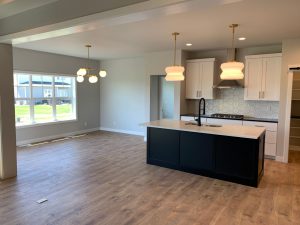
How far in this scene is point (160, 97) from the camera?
774 cm

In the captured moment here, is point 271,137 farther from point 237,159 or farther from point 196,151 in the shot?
point 196,151

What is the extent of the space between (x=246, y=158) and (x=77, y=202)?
107 inches

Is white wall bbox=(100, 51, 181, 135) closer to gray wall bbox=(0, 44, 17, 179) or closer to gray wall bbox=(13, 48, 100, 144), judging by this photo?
gray wall bbox=(13, 48, 100, 144)

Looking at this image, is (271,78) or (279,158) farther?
(271,78)

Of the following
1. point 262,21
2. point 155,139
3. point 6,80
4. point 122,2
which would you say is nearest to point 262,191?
point 155,139

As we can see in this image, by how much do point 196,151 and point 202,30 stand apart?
2296 mm

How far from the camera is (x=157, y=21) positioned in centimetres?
385

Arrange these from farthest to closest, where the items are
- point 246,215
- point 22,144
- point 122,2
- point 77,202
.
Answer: point 22,144 < point 77,202 < point 246,215 < point 122,2

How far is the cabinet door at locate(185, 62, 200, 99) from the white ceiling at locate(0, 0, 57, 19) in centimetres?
435

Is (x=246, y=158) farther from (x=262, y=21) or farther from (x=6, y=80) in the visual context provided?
(x=6, y=80)

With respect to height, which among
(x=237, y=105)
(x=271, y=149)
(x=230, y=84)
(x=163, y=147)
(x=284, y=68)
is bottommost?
(x=271, y=149)

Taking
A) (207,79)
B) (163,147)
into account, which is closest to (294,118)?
(207,79)

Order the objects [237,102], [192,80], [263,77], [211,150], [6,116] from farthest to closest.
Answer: [192,80], [237,102], [263,77], [211,150], [6,116]

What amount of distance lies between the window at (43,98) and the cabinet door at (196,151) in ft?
15.8
